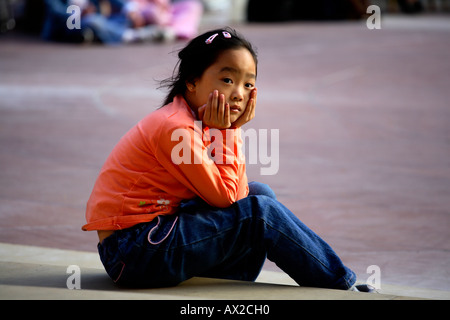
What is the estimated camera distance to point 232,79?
2.51m

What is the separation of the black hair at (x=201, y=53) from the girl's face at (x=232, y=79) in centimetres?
2

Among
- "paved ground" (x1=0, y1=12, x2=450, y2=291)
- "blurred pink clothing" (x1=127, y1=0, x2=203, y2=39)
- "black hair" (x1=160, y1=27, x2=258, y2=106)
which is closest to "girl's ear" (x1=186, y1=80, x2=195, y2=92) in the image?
"black hair" (x1=160, y1=27, x2=258, y2=106)

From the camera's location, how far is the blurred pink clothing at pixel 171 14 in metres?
13.5

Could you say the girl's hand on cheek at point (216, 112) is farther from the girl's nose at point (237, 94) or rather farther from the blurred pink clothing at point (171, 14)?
the blurred pink clothing at point (171, 14)

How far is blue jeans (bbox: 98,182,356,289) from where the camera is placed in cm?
238

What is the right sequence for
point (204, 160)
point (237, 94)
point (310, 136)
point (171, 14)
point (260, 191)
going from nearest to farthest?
point (204, 160) → point (237, 94) → point (260, 191) → point (310, 136) → point (171, 14)

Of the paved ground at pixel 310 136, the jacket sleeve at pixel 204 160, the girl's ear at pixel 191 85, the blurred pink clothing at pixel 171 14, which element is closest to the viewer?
the jacket sleeve at pixel 204 160

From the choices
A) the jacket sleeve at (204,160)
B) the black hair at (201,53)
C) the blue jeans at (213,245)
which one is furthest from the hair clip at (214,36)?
the blue jeans at (213,245)

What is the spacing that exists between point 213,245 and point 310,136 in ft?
12.7

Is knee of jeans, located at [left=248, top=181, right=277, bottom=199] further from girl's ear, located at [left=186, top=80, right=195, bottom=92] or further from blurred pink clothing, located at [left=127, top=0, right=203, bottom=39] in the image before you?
blurred pink clothing, located at [left=127, top=0, right=203, bottom=39]

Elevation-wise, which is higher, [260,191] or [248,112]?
[248,112]

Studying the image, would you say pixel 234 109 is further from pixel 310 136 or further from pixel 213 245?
pixel 310 136

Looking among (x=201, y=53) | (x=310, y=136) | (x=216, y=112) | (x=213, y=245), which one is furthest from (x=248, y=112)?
(x=310, y=136)
